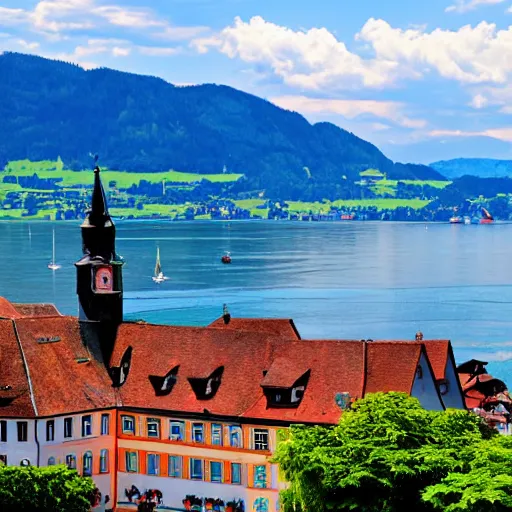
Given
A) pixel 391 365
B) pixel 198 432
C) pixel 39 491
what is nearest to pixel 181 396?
pixel 198 432

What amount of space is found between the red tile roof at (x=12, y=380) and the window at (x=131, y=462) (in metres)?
5.90

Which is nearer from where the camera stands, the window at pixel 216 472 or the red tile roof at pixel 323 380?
the red tile roof at pixel 323 380

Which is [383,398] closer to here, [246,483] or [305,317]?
[246,483]

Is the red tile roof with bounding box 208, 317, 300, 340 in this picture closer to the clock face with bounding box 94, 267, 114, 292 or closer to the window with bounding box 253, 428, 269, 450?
the clock face with bounding box 94, 267, 114, 292

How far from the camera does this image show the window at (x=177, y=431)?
6881 centimetres

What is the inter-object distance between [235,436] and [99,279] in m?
15.0

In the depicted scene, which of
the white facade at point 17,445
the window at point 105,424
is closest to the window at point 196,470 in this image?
the window at point 105,424

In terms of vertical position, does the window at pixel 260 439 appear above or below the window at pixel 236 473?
above

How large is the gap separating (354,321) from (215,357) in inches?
4233

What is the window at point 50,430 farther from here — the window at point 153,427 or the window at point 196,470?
the window at point 196,470

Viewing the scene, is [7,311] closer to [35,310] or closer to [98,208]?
[35,310]

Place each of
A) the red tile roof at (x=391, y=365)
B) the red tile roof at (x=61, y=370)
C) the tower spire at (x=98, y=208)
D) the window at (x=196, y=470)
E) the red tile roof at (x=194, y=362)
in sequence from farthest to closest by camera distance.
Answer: the tower spire at (x=98, y=208) < the red tile roof at (x=61, y=370) < the red tile roof at (x=194, y=362) < the window at (x=196, y=470) < the red tile roof at (x=391, y=365)

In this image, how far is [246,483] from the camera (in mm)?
66625

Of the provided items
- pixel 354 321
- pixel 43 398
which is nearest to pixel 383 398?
pixel 43 398
